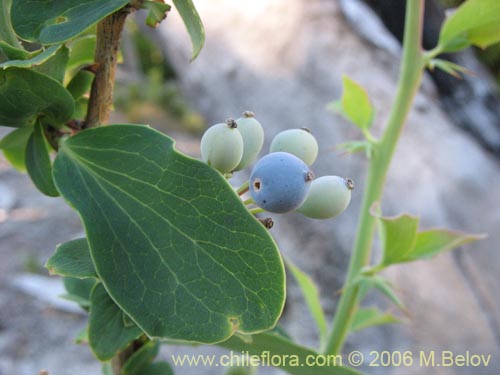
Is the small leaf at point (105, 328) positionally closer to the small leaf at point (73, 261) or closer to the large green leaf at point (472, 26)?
the small leaf at point (73, 261)

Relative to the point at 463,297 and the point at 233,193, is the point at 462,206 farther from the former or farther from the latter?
the point at 233,193

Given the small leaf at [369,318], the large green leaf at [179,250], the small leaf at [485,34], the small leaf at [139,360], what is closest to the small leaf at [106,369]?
the small leaf at [139,360]

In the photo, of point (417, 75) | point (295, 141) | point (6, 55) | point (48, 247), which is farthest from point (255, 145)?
point (48, 247)

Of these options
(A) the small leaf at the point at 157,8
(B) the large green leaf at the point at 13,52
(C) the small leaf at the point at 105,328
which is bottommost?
(C) the small leaf at the point at 105,328

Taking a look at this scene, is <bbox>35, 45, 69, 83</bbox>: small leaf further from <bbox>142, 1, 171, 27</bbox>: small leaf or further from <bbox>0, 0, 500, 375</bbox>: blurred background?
<bbox>0, 0, 500, 375</bbox>: blurred background

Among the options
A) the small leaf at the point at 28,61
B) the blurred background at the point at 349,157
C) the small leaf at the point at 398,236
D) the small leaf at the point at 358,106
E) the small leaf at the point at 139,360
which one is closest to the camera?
the small leaf at the point at 28,61

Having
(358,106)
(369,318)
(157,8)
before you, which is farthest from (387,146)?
(157,8)

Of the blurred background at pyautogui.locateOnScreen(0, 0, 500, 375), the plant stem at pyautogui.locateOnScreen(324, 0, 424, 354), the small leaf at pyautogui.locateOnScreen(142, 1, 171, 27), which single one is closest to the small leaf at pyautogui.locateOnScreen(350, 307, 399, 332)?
the plant stem at pyautogui.locateOnScreen(324, 0, 424, 354)
